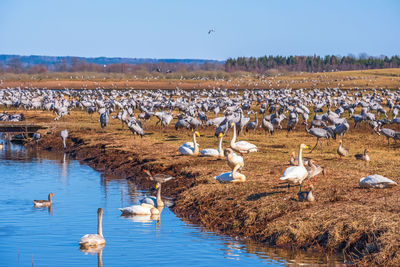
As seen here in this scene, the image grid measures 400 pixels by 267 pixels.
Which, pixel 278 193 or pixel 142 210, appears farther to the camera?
pixel 142 210

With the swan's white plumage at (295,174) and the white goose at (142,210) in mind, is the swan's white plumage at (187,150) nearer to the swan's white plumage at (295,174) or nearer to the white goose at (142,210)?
the white goose at (142,210)

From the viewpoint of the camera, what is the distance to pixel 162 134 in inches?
1246

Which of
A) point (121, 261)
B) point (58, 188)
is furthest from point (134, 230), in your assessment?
point (58, 188)

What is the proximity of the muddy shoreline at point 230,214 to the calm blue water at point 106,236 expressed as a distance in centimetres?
39

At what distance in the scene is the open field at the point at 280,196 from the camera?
11.8 m

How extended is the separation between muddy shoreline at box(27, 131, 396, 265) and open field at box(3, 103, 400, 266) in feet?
0.06

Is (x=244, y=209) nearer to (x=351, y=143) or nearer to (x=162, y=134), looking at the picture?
(x=351, y=143)

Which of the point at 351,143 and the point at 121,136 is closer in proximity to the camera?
the point at 351,143

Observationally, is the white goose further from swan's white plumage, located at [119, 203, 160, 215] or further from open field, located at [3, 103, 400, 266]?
open field, located at [3, 103, 400, 266]

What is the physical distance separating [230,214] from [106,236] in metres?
2.99

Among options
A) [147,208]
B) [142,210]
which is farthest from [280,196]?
[142,210]

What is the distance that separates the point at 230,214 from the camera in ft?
47.6

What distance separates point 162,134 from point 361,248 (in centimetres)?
2093

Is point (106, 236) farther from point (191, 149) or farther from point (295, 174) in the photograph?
point (191, 149)
